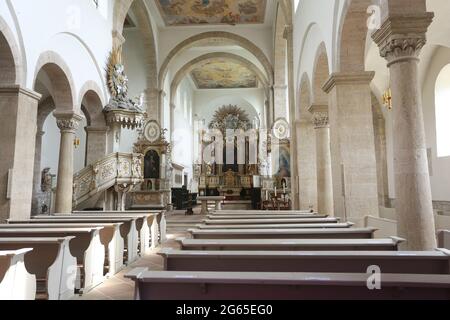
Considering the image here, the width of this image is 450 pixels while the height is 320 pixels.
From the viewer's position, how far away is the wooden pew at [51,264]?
12.0ft

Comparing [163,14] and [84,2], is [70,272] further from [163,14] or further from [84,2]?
[163,14]

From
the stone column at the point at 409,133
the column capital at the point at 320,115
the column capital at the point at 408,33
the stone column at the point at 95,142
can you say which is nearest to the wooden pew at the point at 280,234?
the stone column at the point at 409,133

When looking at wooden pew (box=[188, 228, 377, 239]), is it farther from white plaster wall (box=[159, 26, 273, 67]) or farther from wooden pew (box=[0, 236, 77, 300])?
white plaster wall (box=[159, 26, 273, 67])

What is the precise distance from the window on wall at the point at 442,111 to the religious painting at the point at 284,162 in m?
7.08

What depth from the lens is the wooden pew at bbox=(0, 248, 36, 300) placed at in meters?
2.79

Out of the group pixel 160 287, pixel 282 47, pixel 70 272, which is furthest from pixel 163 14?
pixel 160 287

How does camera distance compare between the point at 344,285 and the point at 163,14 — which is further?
the point at 163,14

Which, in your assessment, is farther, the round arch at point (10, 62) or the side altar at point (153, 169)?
the side altar at point (153, 169)

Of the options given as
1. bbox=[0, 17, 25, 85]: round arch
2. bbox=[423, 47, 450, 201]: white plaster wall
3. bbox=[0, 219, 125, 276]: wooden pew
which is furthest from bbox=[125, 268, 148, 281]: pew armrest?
bbox=[423, 47, 450, 201]: white plaster wall

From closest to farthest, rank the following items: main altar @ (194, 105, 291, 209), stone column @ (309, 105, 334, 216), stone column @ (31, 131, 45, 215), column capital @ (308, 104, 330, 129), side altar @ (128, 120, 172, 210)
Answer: stone column @ (309, 105, 334, 216) → column capital @ (308, 104, 330, 129) → stone column @ (31, 131, 45, 215) → side altar @ (128, 120, 172, 210) → main altar @ (194, 105, 291, 209)

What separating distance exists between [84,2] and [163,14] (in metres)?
A: 7.32

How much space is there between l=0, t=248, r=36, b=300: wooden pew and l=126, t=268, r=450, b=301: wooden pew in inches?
54.9

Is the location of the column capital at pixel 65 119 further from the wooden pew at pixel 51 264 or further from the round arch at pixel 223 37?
the round arch at pixel 223 37
